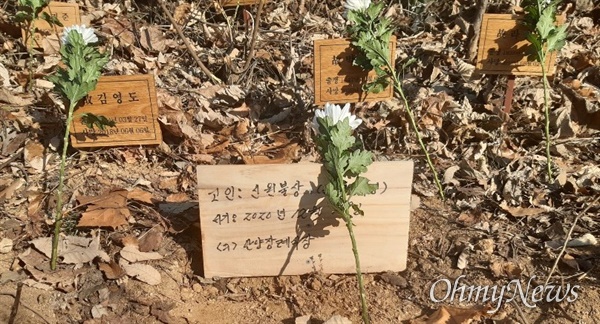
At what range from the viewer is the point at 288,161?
9.97ft

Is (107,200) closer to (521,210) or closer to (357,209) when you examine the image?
(357,209)

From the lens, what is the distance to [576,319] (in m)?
2.21

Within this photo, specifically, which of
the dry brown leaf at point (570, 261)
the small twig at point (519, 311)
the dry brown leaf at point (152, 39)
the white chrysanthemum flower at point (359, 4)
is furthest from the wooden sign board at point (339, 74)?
the dry brown leaf at point (152, 39)

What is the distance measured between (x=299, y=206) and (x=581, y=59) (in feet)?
8.04

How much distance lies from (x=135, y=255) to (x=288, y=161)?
951 mm

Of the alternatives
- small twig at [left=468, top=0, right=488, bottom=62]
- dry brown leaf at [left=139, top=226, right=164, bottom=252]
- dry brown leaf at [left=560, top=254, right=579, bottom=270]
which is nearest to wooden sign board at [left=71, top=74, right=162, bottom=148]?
dry brown leaf at [left=139, top=226, right=164, bottom=252]

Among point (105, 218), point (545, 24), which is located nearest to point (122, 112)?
point (105, 218)

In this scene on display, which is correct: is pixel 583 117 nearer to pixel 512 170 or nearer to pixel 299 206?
pixel 512 170

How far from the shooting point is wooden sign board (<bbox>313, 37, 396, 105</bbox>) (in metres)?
2.94

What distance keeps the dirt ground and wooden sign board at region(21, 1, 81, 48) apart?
0.32ft

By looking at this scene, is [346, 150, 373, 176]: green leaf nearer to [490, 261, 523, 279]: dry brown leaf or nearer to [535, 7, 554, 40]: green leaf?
[490, 261, 523, 279]: dry brown leaf

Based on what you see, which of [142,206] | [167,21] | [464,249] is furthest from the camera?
[167,21]

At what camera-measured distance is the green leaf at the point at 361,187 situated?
6.95 feet

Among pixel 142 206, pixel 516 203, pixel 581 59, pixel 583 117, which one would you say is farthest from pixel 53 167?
pixel 581 59
